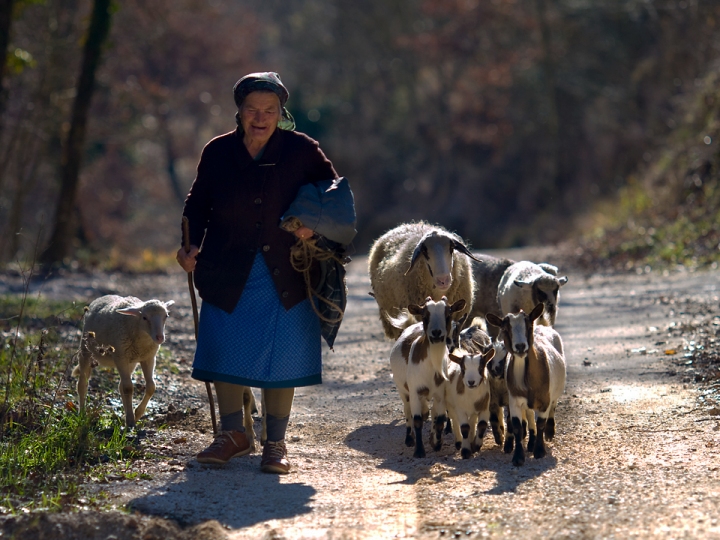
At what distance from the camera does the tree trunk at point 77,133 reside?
17984 mm

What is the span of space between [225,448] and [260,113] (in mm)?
2092

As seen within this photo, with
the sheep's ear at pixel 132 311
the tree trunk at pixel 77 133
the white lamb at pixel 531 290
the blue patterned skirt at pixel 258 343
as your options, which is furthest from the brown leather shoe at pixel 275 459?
the tree trunk at pixel 77 133

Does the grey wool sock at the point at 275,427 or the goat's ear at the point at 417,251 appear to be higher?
the goat's ear at the point at 417,251

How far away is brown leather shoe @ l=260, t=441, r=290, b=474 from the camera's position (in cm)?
589

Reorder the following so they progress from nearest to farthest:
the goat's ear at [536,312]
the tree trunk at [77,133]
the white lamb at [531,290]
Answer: the goat's ear at [536,312]
the white lamb at [531,290]
the tree trunk at [77,133]

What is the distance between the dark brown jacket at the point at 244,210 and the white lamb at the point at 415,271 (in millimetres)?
1842

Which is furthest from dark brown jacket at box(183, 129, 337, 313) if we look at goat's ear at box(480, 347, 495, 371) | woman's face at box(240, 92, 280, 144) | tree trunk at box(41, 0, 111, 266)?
tree trunk at box(41, 0, 111, 266)

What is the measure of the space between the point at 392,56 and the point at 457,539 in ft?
121

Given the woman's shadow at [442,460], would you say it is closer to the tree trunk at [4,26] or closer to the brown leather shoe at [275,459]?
the brown leather shoe at [275,459]

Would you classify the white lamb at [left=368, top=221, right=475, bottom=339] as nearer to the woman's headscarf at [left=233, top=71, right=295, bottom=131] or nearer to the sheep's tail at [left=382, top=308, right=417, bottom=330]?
the sheep's tail at [left=382, top=308, right=417, bottom=330]

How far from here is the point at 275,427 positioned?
6066mm

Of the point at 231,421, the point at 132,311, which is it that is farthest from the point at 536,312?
the point at 132,311

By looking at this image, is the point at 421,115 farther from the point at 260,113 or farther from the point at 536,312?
the point at 260,113

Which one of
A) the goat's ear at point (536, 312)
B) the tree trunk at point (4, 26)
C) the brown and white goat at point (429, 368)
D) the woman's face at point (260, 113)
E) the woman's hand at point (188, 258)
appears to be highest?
the tree trunk at point (4, 26)
